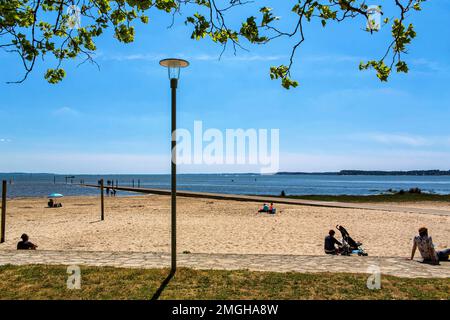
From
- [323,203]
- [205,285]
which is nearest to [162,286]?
[205,285]

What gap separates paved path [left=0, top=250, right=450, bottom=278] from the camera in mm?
6566

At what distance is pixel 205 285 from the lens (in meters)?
5.42

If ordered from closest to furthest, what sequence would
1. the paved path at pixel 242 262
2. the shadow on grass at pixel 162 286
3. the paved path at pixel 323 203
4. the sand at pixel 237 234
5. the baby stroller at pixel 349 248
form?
the shadow on grass at pixel 162 286
the paved path at pixel 242 262
the baby stroller at pixel 349 248
the sand at pixel 237 234
the paved path at pixel 323 203

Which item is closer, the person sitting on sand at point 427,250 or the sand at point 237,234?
the person sitting on sand at point 427,250

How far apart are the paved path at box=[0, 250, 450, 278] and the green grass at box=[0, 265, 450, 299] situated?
557mm

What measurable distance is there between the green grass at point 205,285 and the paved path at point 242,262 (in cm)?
56

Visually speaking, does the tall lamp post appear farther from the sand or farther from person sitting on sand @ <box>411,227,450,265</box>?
person sitting on sand @ <box>411,227,450,265</box>

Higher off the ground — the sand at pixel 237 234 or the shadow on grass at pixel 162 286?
the shadow on grass at pixel 162 286

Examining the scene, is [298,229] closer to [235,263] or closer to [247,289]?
[235,263]

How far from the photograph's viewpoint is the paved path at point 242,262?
6.57m

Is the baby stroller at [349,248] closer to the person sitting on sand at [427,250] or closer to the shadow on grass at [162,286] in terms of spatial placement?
the person sitting on sand at [427,250]

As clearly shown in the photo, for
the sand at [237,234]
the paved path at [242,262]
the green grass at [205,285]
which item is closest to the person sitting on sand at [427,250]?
the paved path at [242,262]
